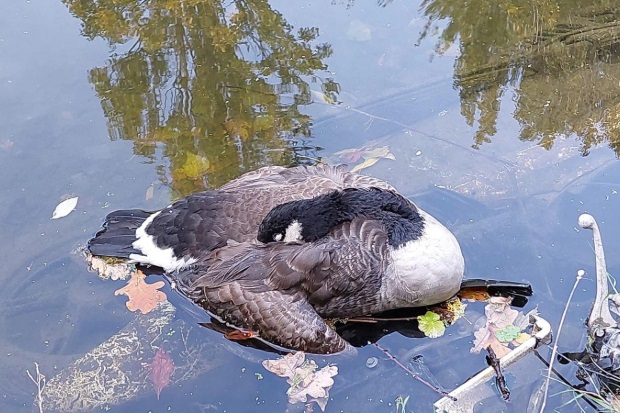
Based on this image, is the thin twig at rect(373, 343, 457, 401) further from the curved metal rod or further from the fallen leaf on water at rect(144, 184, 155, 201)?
the fallen leaf on water at rect(144, 184, 155, 201)

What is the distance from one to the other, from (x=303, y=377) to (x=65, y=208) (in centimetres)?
240

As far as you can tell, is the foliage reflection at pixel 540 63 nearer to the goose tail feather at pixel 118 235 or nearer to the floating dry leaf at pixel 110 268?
the goose tail feather at pixel 118 235

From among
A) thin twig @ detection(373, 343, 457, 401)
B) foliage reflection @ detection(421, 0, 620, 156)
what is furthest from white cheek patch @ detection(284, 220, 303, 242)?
foliage reflection @ detection(421, 0, 620, 156)

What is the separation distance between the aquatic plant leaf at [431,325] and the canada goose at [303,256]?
11 centimetres

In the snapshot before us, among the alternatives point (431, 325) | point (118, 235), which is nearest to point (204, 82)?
point (118, 235)

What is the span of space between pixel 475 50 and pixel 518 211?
2204 millimetres

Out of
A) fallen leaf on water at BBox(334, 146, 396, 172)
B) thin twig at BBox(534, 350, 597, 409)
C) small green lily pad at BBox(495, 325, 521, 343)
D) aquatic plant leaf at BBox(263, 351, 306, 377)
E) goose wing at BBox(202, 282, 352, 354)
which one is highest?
fallen leaf on water at BBox(334, 146, 396, 172)

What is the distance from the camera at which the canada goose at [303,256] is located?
161 inches

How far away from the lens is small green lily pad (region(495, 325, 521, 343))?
13.7 feet

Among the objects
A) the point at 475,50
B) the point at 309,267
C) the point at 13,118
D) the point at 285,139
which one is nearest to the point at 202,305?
the point at 309,267

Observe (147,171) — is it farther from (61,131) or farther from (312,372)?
(312,372)

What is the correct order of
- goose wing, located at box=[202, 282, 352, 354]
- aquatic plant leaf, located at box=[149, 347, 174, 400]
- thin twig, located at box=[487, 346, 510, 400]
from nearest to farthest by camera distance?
thin twig, located at box=[487, 346, 510, 400]
goose wing, located at box=[202, 282, 352, 354]
aquatic plant leaf, located at box=[149, 347, 174, 400]

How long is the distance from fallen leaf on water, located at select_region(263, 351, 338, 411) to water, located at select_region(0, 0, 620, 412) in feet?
0.21

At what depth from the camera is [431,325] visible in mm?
4336
